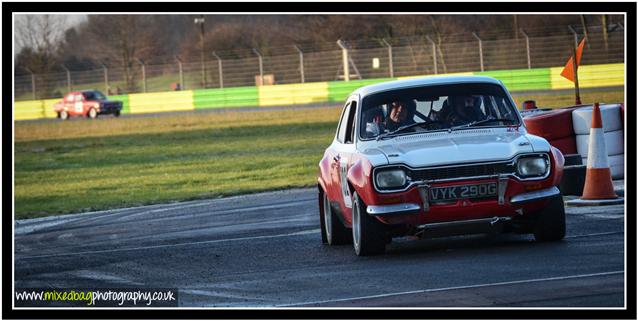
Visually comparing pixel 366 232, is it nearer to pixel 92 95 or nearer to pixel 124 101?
pixel 92 95

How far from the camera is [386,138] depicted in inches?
391

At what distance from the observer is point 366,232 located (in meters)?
9.26

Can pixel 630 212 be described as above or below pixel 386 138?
below

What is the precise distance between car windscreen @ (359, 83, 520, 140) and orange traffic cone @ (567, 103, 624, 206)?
205cm

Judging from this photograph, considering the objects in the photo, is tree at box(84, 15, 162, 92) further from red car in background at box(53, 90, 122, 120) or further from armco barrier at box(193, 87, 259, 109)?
armco barrier at box(193, 87, 259, 109)

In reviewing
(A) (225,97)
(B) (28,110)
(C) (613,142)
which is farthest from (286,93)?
(C) (613,142)

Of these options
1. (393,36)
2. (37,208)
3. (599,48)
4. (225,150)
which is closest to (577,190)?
(37,208)

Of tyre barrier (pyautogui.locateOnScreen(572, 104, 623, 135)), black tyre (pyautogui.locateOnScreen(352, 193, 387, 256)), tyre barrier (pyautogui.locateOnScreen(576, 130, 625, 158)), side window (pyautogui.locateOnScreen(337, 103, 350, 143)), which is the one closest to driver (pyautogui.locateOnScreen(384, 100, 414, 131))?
side window (pyautogui.locateOnScreen(337, 103, 350, 143))

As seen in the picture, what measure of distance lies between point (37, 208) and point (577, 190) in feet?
33.1

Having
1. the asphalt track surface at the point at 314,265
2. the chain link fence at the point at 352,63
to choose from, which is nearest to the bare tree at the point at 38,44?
the chain link fence at the point at 352,63

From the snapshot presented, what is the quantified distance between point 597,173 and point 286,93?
40.0 meters

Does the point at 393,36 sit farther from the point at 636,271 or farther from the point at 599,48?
the point at 636,271

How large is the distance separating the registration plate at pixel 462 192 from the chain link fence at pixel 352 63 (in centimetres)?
3094

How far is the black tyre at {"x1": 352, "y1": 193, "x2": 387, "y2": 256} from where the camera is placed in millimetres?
9180
